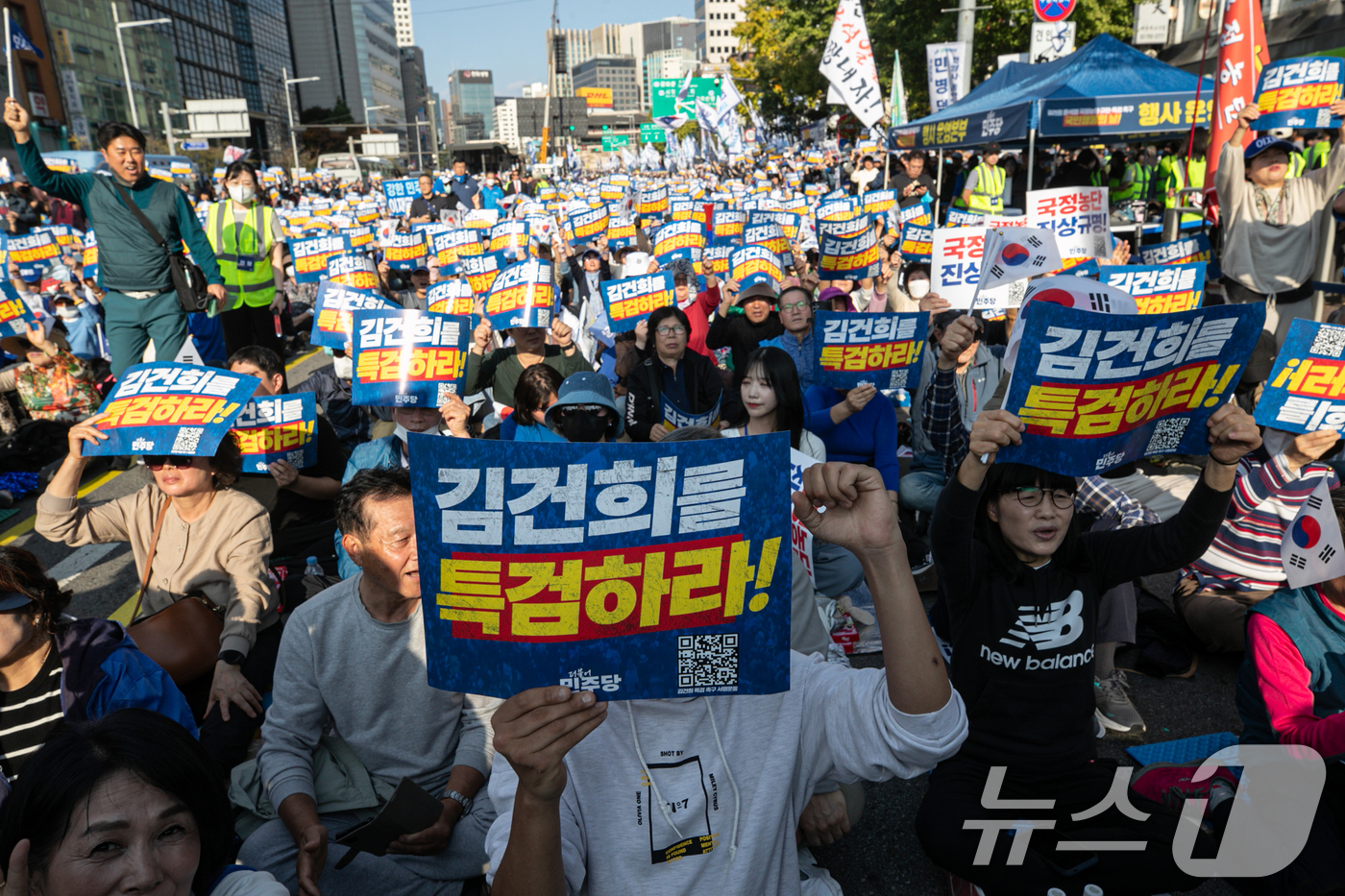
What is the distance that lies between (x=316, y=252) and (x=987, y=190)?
9.32m

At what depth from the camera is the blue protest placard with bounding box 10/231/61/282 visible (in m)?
12.4

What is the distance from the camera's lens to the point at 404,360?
14.9ft

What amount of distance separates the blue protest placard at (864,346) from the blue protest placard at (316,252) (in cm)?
719

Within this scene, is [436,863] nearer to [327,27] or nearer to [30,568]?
[30,568]

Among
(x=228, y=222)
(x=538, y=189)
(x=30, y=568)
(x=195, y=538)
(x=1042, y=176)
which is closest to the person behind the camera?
(x=30, y=568)

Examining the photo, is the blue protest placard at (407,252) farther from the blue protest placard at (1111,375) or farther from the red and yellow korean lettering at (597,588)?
the red and yellow korean lettering at (597,588)

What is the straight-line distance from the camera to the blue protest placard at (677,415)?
5.50 meters

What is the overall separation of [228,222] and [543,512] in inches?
326

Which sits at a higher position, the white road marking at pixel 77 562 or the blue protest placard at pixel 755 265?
the blue protest placard at pixel 755 265

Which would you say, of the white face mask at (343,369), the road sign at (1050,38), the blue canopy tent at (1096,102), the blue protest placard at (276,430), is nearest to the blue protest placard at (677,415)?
the blue protest placard at (276,430)

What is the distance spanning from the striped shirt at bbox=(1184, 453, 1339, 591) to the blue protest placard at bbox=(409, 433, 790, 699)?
299 centimetres

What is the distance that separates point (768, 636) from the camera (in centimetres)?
153

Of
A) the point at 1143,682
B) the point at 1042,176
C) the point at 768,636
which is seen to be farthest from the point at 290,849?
the point at 1042,176

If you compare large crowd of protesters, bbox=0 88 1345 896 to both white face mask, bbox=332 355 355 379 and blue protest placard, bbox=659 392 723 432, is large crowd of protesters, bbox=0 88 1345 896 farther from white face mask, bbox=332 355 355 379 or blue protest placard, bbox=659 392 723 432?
white face mask, bbox=332 355 355 379
